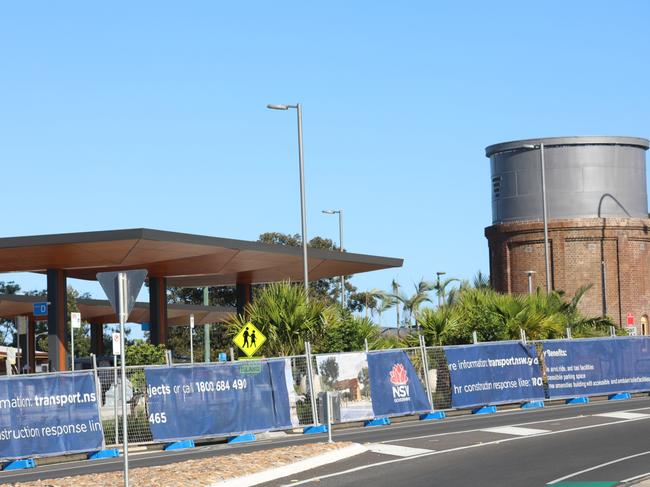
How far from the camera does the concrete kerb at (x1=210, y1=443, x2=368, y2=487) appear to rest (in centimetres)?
1708

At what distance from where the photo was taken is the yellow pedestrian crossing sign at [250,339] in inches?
1266

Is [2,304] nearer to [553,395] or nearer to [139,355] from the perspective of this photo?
[139,355]

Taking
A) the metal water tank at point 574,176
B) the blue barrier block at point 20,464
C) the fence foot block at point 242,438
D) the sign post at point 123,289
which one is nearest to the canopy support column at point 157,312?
the fence foot block at point 242,438

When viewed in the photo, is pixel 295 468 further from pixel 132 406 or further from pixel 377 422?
pixel 377 422

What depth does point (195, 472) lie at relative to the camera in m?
17.6

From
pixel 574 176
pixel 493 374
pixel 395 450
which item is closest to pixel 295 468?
pixel 395 450

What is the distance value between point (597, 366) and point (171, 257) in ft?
52.9

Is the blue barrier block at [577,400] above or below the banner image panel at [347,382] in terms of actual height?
below

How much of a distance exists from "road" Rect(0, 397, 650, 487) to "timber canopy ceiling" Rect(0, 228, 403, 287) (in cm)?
1337

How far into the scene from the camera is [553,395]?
33281 millimetres

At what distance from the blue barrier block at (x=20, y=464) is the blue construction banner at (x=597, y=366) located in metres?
16.1

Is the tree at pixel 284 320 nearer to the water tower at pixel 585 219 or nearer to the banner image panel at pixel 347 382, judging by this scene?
the banner image panel at pixel 347 382

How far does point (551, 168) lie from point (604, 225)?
4.45m

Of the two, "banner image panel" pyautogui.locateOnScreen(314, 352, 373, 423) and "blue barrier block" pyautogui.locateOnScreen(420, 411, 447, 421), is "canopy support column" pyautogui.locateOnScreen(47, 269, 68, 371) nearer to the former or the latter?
"banner image panel" pyautogui.locateOnScreen(314, 352, 373, 423)
